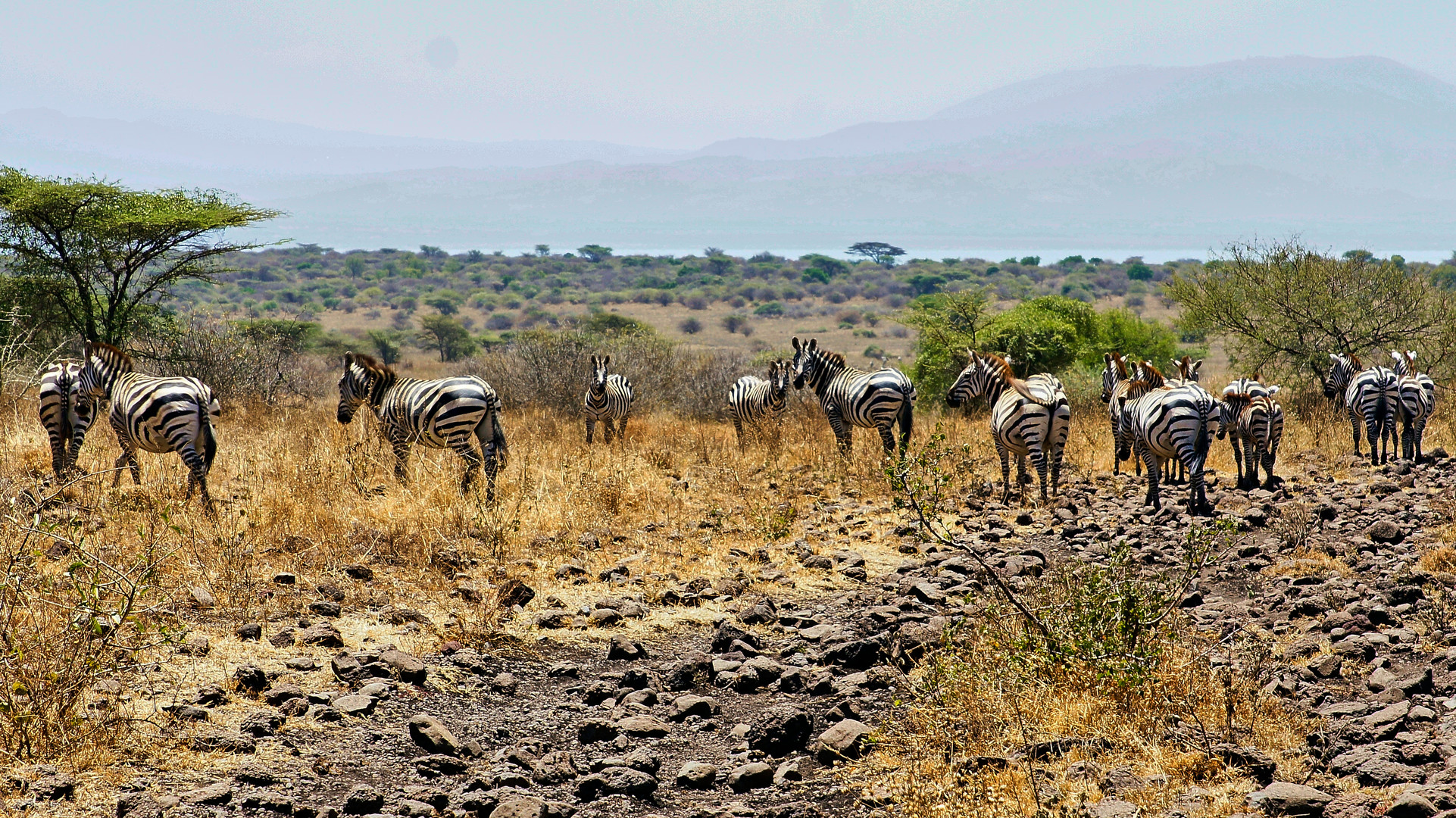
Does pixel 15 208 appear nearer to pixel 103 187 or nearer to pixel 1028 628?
pixel 103 187

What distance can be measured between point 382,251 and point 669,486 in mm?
117925

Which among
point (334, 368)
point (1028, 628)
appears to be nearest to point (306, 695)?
point (1028, 628)

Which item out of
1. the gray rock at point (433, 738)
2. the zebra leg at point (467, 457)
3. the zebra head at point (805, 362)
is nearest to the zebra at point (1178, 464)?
the zebra head at point (805, 362)

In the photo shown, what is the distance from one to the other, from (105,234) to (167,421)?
10851 mm

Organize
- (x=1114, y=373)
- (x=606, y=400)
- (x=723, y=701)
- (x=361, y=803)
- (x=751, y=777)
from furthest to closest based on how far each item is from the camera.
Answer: (x=606, y=400) < (x=1114, y=373) < (x=723, y=701) < (x=751, y=777) < (x=361, y=803)

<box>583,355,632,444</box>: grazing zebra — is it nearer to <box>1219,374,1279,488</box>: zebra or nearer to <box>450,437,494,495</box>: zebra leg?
<box>450,437,494,495</box>: zebra leg

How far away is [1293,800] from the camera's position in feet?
13.3

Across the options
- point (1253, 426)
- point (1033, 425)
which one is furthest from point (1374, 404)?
point (1033, 425)

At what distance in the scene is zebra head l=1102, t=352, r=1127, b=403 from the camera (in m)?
13.2

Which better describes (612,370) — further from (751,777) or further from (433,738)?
(751,777)

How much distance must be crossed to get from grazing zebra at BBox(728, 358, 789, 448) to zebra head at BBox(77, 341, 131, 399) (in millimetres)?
7966

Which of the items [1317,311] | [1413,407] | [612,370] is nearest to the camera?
[1413,407]

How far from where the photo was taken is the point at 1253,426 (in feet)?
38.0

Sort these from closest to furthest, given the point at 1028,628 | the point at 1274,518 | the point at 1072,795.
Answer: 1. the point at 1072,795
2. the point at 1028,628
3. the point at 1274,518
